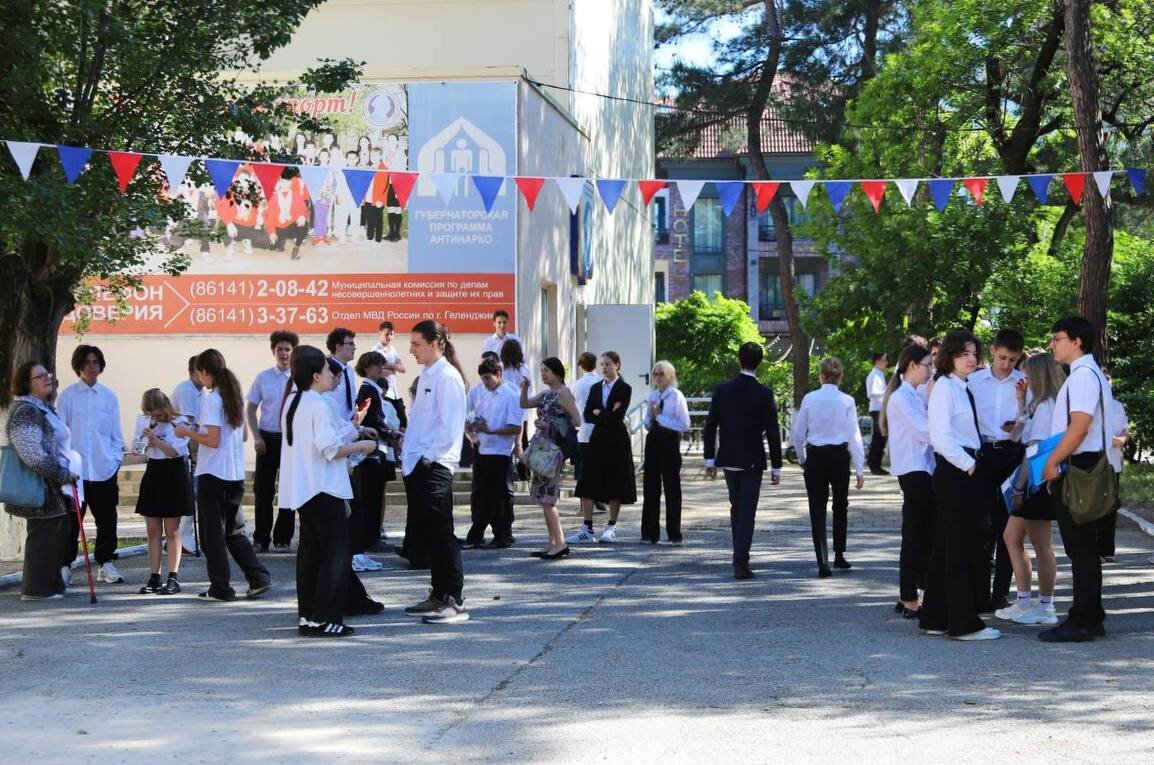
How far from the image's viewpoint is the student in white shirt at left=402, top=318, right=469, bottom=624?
991 centimetres

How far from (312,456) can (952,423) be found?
150 inches

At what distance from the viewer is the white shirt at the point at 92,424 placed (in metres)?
11.9

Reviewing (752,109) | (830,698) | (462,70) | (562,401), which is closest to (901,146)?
(752,109)

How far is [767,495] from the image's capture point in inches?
826

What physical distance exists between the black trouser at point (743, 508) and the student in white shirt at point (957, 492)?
2.87m

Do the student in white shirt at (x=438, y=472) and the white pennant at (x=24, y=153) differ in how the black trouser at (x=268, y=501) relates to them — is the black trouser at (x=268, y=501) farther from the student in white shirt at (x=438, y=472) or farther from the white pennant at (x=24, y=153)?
the student in white shirt at (x=438, y=472)

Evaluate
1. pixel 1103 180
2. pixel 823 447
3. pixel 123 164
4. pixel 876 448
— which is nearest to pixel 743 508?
pixel 823 447

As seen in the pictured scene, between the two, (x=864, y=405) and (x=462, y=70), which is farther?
(x=864, y=405)

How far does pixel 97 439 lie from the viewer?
12.0m

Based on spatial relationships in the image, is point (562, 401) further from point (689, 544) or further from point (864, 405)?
point (864, 405)

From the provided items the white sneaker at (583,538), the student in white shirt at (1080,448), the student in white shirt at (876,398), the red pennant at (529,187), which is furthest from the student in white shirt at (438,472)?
the student in white shirt at (876,398)

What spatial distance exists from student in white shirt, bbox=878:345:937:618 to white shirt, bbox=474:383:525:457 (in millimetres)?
4471

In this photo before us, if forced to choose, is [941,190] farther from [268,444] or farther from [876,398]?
[876,398]

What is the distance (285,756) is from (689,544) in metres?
8.74
